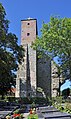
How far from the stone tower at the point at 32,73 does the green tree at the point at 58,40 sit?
11155 mm

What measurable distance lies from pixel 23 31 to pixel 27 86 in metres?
14.8

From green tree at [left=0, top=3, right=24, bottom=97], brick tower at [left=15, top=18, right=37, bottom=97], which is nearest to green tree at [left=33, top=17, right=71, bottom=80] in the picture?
green tree at [left=0, top=3, right=24, bottom=97]

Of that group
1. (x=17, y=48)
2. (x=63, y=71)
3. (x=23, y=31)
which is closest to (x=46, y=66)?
(x=23, y=31)

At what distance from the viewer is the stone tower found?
61.3 meters

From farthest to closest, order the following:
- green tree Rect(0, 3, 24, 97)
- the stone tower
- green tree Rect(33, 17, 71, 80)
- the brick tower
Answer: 1. the stone tower
2. the brick tower
3. green tree Rect(33, 17, 71, 80)
4. green tree Rect(0, 3, 24, 97)

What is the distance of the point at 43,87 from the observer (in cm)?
6681

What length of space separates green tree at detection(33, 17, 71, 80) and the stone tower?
11.2 m

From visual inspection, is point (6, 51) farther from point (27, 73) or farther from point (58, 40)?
point (27, 73)

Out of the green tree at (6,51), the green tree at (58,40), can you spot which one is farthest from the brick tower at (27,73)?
the green tree at (6,51)

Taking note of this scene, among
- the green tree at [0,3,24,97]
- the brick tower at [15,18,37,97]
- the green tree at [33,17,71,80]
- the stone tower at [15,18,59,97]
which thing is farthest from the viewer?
the stone tower at [15,18,59,97]

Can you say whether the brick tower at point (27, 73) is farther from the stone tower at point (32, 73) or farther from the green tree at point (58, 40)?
the green tree at point (58, 40)

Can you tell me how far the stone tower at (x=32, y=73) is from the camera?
6134cm

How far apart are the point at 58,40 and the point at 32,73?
718 inches

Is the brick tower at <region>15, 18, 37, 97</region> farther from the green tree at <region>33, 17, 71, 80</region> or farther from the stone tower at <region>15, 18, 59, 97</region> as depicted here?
the green tree at <region>33, 17, 71, 80</region>
